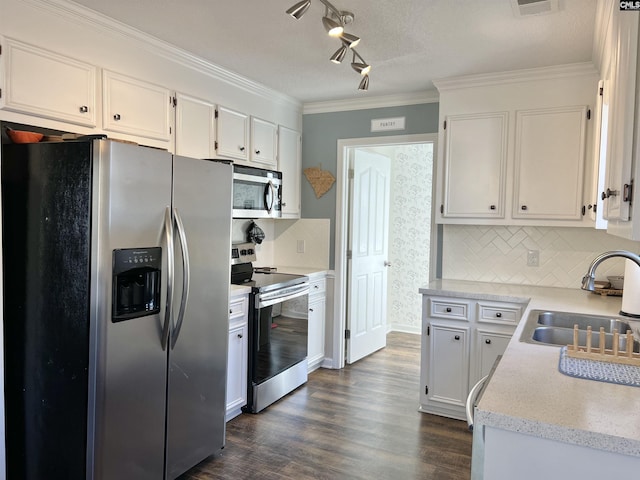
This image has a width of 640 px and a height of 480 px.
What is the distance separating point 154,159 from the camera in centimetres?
214

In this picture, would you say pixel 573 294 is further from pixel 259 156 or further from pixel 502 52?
pixel 259 156

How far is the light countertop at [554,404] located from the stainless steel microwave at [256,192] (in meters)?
2.28

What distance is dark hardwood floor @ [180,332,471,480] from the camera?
2.57m

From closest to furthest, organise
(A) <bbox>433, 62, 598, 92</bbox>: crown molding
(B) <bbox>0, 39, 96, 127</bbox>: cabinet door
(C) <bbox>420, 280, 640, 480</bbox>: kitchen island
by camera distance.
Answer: (C) <bbox>420, 280, 640, 480</bbox>: kitchen island, (B) <bbox>0, 39, 96, 127</bbox>: cabinet door, (A) <bbox>433, 62, 598, 92</bbox>: crown molding

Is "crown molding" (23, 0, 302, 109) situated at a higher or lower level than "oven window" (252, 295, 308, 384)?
higher

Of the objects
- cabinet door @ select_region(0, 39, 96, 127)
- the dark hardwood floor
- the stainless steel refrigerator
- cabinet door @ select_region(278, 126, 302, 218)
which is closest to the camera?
the stainless steel refrigerator

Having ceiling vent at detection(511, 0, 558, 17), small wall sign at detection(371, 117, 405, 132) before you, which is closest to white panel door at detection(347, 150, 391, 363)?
small wall sign at detection(371, 117, 405, 132)

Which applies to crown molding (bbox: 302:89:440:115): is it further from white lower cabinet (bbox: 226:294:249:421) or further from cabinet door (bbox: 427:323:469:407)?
white lower cabinet (bbox: 226:294:249:421)

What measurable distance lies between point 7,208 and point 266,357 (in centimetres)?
188

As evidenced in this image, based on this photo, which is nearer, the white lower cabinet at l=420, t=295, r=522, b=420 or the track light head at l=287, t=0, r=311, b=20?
the track light head at l=287, t=0, r=311, b=20

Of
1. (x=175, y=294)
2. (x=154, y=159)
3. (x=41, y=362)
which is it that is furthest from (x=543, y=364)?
(x=41, y=362)

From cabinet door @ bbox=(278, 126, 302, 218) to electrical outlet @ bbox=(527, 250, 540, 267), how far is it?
202cm

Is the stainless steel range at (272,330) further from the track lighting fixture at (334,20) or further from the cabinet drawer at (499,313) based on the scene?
the track lighting fixture at (334,20)

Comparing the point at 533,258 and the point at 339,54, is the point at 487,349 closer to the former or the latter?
the point at 533,258
